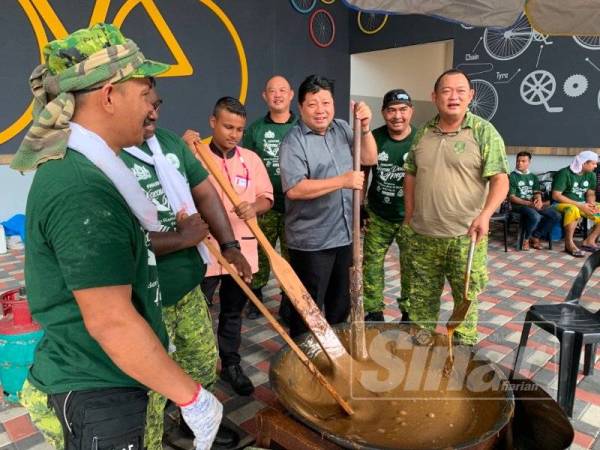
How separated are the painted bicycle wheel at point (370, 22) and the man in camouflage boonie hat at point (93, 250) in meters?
6.96

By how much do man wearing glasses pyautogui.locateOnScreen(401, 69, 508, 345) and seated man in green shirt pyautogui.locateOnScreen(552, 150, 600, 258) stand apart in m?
3.42

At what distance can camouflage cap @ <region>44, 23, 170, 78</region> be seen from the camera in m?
0.88

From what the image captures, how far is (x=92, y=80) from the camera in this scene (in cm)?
87

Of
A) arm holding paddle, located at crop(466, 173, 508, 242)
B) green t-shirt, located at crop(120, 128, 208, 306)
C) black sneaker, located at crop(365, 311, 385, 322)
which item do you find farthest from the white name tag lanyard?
black sneaker, located at crop(365, 311, 385, 322)

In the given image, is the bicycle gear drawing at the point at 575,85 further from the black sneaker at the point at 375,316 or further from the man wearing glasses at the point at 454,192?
the black sneaker at the point at 375,316

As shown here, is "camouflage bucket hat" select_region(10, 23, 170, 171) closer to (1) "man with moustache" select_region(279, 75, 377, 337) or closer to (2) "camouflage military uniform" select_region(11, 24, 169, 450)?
(2) "camouflage military uniform" select_region(11, 24, 169, 450)

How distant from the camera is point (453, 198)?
7.20ft

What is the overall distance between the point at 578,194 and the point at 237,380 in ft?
15.4

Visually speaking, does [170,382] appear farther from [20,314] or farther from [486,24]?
[486,24]

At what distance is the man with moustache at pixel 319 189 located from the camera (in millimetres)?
2096

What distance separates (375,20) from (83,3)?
441 cm

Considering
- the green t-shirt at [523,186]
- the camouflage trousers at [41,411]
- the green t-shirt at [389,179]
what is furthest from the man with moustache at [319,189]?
the green t-shirt at [523,186]

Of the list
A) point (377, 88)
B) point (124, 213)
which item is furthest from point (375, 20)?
point (124, 213)

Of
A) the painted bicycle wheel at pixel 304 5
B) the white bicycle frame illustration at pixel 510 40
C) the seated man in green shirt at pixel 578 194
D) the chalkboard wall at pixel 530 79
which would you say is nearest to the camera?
the seated man in green shirt at pixel 578 194
